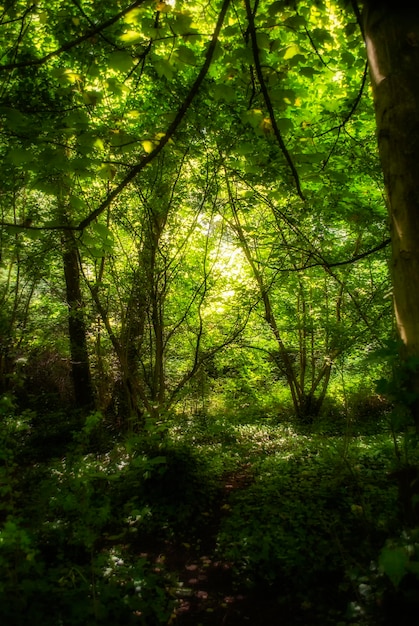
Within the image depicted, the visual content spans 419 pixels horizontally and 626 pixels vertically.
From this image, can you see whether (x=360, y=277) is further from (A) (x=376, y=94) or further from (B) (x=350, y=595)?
(A) (x=376, y=94)

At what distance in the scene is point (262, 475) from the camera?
213 inches

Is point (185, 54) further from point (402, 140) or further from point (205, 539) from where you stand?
point (205, 539)

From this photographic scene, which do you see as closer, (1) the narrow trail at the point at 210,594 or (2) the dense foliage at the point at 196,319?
(2) the dense foliage at the point at 196,319

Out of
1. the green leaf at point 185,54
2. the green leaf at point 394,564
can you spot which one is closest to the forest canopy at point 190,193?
the green leaf at point 185,54

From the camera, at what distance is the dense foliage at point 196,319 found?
2287 mm

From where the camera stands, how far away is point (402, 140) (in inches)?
46.4

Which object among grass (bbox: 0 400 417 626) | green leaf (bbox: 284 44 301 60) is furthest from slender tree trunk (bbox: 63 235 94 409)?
green leaf (bbox: 284 44 301 60)

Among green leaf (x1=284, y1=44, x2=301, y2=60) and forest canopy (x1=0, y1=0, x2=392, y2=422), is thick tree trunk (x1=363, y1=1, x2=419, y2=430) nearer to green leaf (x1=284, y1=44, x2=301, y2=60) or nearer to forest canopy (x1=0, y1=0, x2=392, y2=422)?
forest canopy (x1=0, y1=0, x2=392, y2=422)

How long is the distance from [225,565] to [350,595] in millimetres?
1171

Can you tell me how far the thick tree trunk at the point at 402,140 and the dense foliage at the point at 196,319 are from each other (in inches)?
9.5

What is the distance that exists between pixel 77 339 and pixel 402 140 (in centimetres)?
871

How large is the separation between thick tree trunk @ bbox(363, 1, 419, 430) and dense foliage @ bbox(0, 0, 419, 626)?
9.5 inches

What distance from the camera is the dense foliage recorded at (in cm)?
229

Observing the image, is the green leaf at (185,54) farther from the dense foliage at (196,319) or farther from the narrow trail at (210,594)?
the narrow trail at (210,594)
